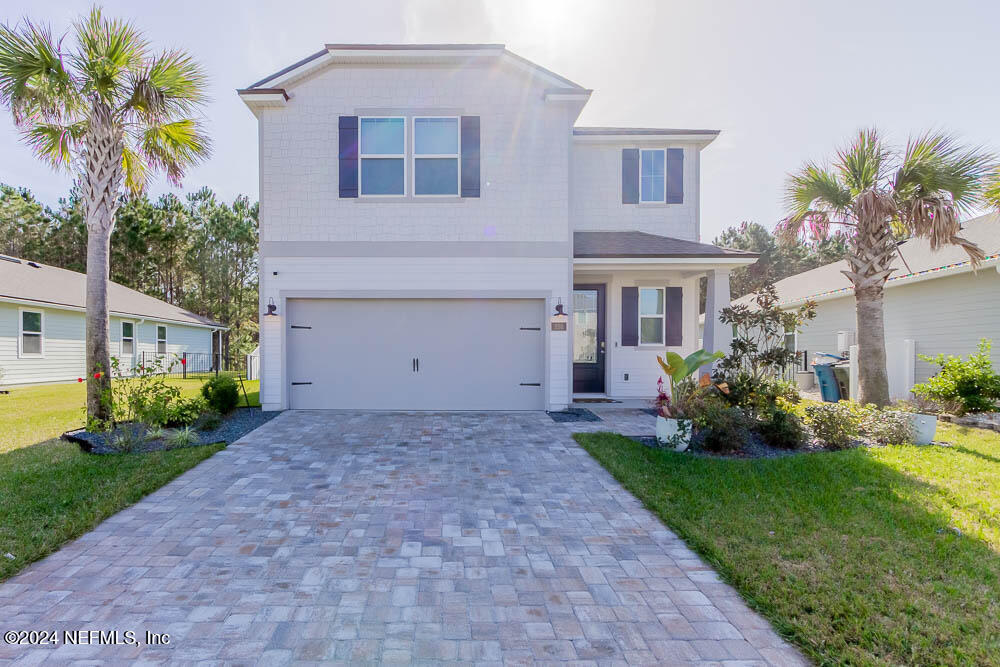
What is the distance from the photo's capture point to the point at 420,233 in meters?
8.73

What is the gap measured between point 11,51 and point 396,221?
225 inches

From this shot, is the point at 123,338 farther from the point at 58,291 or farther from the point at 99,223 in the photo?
the point at 99,223

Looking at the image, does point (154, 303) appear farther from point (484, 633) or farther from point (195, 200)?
point (484, 633)

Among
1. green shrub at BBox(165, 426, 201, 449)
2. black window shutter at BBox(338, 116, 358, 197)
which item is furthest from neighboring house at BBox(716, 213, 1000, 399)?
green shrub at BBox(165, 426, 201, 449)

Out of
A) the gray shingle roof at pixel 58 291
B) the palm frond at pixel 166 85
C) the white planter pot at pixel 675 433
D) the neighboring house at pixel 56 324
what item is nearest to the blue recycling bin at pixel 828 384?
the white planter pot at pixel 675 433

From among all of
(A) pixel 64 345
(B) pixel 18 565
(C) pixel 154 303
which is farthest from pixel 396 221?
(C) pixel 154 303

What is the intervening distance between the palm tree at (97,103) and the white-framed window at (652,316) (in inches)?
370

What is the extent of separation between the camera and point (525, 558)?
340 cm

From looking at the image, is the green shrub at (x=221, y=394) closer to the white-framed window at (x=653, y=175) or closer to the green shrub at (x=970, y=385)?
the white-framed window at (x=653, y=175)

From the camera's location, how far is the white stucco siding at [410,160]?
28.5 ft

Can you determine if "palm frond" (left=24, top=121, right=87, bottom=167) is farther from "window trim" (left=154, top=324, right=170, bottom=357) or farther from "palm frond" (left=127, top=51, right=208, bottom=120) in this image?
"window trim" (left=154, top=324, right=170, bottom=357)

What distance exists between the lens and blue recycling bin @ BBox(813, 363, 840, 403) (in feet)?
34.8

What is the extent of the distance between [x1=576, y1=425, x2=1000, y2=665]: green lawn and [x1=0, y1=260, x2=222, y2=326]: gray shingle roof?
54.1 feet

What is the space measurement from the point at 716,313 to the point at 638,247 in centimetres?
206
